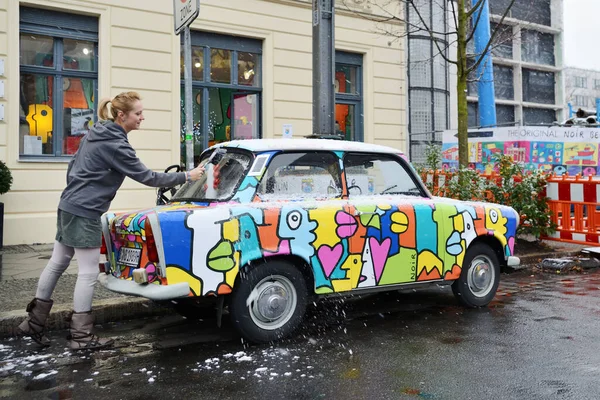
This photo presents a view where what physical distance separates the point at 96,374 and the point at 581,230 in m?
8.51

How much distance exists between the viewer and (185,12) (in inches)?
264

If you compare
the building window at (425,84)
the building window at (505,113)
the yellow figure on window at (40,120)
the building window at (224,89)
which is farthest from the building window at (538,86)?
the yellow figure on window at (40,120)

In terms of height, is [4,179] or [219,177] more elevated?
[4,179]

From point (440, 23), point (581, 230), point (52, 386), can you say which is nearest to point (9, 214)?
point (52, 386)

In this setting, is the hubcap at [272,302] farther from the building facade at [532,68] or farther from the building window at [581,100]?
the building window at [581,100]

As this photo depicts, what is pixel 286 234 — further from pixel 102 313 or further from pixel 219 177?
pixel 102 313

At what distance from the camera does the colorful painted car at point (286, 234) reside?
4457 mm

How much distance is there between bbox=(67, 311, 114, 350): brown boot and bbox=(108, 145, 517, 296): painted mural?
434 mm

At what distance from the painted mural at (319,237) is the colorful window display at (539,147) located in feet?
27.2

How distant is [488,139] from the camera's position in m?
14.4

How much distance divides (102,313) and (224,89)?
25.0 ft

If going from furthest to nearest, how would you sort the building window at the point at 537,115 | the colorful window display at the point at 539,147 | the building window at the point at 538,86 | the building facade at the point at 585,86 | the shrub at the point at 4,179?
the building facade at the point at 585,86 < the building window at the point at 538,86 < the building window at the point at 537,115 < the colorful window display at the point at 539,147 < the shrub at the point at 4,179

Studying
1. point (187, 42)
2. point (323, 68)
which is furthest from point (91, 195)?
point (323, 68)

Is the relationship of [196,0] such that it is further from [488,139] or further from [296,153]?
[488,139]
